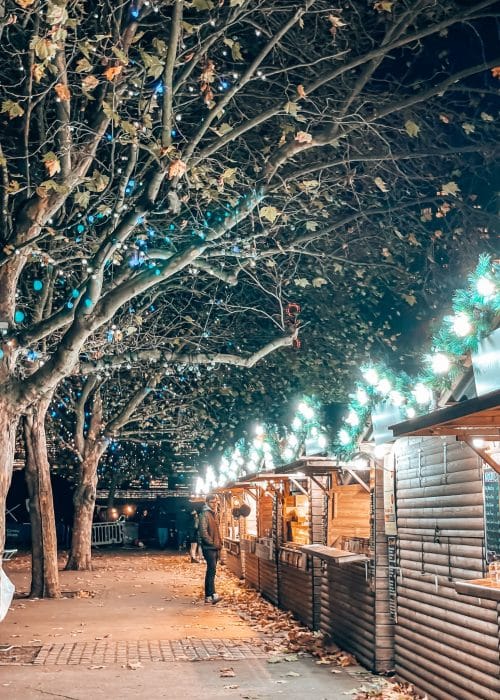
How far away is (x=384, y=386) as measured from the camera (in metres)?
9.77

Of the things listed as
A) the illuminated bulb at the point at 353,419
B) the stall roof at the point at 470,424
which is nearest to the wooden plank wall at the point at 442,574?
the stall roof at the point at 470,424

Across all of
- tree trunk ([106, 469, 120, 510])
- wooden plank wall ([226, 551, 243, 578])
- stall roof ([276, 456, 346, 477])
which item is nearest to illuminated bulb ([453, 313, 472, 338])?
stall roof ([276, 456, 346, 477])

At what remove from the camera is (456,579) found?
300 inches

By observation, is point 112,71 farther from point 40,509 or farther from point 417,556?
point 40,509

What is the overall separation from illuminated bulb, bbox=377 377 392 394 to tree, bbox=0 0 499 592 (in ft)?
8.91

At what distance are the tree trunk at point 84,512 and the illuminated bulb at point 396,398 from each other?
16.8 metres

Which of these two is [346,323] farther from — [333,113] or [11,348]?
[11,348]

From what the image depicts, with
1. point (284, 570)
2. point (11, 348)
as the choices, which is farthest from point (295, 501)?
point (11, 348)

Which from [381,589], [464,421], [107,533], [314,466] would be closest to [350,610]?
A: [381,589]

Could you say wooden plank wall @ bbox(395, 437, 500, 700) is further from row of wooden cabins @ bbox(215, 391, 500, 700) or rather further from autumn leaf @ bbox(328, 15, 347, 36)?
autumn leaf @ bbox(328, 15, 347, 36)

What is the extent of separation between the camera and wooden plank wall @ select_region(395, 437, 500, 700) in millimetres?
7070

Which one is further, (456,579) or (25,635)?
(25,635)

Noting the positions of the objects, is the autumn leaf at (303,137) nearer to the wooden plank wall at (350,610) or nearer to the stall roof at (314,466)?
the stall roof at (314,466)

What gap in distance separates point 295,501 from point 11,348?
8202 millimetres
